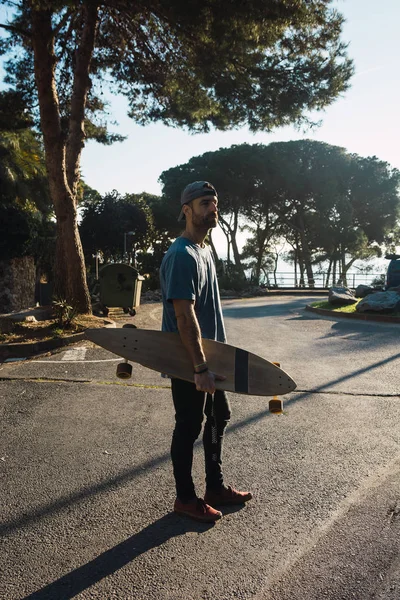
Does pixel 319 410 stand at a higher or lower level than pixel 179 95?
lower

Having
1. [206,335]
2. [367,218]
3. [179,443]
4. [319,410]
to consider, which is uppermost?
[367,218]

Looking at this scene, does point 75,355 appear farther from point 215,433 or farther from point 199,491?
point 215,433

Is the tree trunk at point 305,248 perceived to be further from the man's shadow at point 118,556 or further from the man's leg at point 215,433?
the man's shadow at point 118,556

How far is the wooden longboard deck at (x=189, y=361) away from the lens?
2854 millimetres

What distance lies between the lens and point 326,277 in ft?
135

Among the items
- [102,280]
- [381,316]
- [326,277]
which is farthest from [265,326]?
[326,277]

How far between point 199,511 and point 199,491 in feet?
1.25

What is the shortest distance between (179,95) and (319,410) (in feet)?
40.8

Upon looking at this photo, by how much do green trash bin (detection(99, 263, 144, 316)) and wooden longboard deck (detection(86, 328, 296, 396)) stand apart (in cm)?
1087

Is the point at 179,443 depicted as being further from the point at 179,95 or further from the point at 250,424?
the point at 179,95

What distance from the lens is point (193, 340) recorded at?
272cm

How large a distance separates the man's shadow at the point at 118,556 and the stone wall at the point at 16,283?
10.9m

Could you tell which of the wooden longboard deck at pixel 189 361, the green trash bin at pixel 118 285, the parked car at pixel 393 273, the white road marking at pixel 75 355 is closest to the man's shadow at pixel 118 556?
the wooden longboard deck at pixel 189 361

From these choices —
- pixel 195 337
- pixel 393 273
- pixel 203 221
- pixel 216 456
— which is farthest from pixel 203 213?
pixel 393 273
